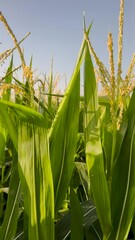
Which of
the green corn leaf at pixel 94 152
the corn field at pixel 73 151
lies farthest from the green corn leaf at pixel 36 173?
the green corn leaf at pixel 94 152

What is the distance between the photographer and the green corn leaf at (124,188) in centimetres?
79

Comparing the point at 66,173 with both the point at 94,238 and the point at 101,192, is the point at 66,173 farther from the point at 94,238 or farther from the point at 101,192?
the point at 94,238

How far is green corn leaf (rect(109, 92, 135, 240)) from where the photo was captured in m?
0.79

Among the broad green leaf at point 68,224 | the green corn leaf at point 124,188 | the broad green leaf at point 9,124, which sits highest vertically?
the broad green leaf at point 9,124

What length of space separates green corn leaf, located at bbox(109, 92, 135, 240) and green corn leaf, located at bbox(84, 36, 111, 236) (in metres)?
0.04

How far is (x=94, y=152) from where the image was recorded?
29.7 inches

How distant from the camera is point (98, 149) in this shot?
75cm

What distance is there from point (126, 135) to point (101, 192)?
0.55 feet

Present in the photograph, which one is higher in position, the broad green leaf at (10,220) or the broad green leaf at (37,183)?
the broad green leaf at (37,183)

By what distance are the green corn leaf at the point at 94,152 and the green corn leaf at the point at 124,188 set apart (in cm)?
4

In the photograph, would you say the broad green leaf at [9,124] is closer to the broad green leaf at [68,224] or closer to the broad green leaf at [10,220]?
the broad green leaf at [10,220]

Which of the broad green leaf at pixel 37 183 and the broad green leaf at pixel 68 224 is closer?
the broad green leaf at pixel 37 183

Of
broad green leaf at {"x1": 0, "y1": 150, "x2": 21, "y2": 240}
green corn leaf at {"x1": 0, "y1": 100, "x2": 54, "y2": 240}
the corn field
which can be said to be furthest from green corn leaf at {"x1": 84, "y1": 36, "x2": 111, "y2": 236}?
broad green leaf at {"x1": 0, "y1": 150, "x2": 21, "y2": 240}

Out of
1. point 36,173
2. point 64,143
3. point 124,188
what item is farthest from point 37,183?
point 124,188
